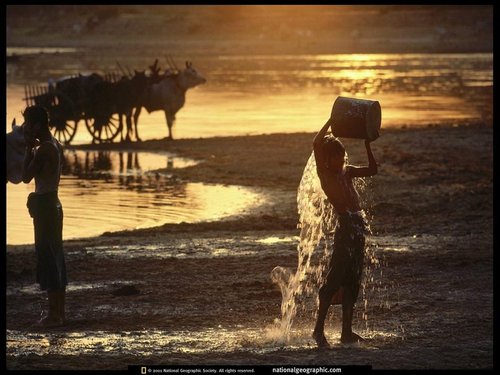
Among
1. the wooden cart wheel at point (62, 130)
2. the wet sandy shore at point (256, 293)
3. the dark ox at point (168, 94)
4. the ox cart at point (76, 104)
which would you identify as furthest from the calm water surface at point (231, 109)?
the wet sandy shore at point (256, 293)

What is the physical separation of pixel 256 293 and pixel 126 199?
7089 mm

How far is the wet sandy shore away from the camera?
7832mm

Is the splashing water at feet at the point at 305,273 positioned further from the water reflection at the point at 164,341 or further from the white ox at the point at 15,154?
the white ox at the point at 15,154

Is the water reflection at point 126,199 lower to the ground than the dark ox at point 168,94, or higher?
lower

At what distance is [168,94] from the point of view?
26.5 metres

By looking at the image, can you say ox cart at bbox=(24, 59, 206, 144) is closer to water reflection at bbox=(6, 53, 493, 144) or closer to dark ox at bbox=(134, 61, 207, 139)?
dark ox at bbox=(134, 61, 207, 139)

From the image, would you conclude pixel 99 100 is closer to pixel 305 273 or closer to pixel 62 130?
pixel 62 130

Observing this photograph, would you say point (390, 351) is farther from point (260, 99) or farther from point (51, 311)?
point (260, 99)

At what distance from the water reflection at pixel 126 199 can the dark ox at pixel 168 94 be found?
455cm

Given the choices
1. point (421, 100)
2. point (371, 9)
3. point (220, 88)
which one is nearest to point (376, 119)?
point (421, 100)

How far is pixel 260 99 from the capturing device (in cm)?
4009

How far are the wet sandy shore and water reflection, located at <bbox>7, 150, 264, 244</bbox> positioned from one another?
0.70m

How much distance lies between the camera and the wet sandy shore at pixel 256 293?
25.7 feet

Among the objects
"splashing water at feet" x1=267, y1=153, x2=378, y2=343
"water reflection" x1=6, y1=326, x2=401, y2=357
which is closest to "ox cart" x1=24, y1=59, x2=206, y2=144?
"splashing water at feet" x1=267, y1=153, x2=378, y2=343
